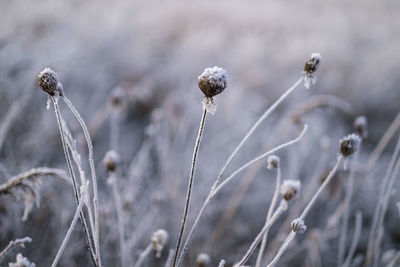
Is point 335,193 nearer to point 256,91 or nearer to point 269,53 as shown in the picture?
point 256,91

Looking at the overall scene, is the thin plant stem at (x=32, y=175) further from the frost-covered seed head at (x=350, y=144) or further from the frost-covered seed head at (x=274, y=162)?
the frost-covered seed head at (x=350, y=144)

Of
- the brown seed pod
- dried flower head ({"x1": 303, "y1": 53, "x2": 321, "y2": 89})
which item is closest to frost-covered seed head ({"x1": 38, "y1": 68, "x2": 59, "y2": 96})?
the brown seed pod

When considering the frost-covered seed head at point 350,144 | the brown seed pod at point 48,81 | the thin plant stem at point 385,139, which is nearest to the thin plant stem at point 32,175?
the brown seed pod at point 48,81

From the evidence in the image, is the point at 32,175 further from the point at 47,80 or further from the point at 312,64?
the point at 312,64

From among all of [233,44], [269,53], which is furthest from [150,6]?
[269,53]

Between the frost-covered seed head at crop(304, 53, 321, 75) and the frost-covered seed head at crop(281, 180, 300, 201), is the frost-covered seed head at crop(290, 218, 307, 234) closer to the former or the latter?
the frost-covered seed head at crop(281, 180, 300, 201)

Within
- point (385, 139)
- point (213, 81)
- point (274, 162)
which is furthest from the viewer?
point (385, 139)

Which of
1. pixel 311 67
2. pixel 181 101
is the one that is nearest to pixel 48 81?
pixel 311 67
